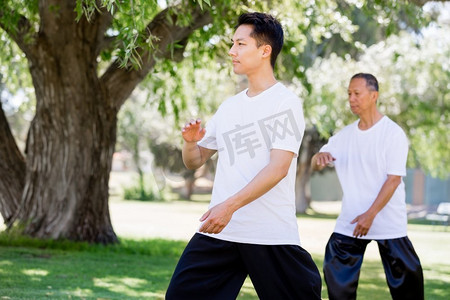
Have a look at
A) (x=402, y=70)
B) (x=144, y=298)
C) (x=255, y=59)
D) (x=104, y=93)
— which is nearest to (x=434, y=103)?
(x=402, y=70)

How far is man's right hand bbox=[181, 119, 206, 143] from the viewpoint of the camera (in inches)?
153

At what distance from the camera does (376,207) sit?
566 centimetres

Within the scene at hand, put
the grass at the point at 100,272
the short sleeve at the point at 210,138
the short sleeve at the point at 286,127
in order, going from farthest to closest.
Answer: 1. the grass at the point at 100,272
2. the short sleeve at the point at 210,138
3. the short sleeve at the point at 286,127

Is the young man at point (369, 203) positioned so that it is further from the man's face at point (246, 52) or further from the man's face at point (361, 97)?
the man's face at point (246, 52)

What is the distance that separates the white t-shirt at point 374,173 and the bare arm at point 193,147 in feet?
6.52

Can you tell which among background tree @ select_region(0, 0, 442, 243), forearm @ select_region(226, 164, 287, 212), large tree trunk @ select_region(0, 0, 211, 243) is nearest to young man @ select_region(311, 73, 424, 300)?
forearm @ select_region(226, 164, 287, 212)

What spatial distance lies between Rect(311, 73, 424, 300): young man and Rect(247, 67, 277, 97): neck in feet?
6.17

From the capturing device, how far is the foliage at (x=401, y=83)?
78.8 feet

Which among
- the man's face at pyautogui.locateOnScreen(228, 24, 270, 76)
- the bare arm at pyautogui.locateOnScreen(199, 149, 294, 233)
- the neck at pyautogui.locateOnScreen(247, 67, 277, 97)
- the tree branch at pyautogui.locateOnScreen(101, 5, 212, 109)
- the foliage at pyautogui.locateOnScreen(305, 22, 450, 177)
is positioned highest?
the foliage at pyautogui.locateOnScreen(305, 22, 450, 177)

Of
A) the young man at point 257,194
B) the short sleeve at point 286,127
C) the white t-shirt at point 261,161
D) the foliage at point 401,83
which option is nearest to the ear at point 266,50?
the young man at point 257,194

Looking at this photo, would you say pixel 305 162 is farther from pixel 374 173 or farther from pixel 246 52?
pixel 246 52

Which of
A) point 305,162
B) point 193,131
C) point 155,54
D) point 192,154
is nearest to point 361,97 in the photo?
point 192,154

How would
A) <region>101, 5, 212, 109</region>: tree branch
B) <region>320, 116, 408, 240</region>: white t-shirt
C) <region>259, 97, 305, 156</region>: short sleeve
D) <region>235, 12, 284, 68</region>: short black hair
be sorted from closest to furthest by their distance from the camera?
<region>259, 97, 305, 156</region>: short sleeve → <region>235, 12, 284, 68</region>: short black hair → <region>320, 116, 408, 240</region>: white t-shirt → <region>101, 5, 212, 109</region>: tree branch

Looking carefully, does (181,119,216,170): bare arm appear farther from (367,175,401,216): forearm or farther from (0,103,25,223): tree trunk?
(0,103,25,223): tree trunk
